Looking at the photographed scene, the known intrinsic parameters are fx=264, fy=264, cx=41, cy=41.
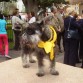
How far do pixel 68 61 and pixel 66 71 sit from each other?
3.16 meters

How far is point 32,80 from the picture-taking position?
3.82 m

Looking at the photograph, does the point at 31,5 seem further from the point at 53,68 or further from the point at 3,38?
the point at 53,68

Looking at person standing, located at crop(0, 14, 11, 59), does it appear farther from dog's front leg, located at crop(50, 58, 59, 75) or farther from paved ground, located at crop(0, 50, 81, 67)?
dog's front leg, located at crop(50, 58, 59, 75)

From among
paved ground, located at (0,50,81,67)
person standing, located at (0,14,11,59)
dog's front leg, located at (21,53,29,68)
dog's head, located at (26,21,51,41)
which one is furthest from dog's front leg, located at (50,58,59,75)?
paved ground, located at (0,50,81,67)

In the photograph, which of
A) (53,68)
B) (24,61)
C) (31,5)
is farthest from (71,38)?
(31,5)

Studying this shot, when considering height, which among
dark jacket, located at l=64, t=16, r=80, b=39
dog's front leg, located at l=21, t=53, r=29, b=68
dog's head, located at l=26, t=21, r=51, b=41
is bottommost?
dog's front leg, located at l=21, t=53, r=29, b=68

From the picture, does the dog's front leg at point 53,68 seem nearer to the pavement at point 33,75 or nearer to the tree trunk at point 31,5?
the pavement at point 33,75

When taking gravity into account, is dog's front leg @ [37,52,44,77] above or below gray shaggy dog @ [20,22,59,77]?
below

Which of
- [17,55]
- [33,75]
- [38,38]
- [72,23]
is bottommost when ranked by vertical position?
[17,55]

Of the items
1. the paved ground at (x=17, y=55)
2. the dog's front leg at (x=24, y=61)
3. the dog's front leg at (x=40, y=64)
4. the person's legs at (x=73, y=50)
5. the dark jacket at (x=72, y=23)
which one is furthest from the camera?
the paved ground at (x=17, y=55)

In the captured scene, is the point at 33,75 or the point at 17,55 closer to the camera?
the point at 33,75

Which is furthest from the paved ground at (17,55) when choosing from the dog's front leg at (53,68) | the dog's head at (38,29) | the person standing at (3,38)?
the dog's head at (38,29)

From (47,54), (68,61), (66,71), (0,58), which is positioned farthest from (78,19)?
A: (0,58)

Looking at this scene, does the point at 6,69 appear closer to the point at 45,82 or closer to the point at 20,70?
the point at 20,70
